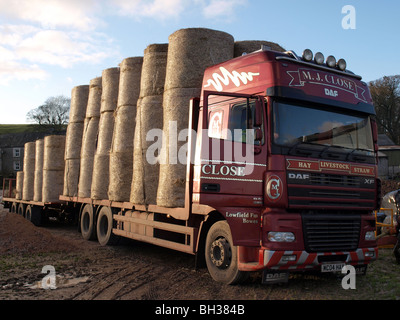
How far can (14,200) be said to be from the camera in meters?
19.4

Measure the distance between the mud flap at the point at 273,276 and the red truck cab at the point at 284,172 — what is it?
2 cm

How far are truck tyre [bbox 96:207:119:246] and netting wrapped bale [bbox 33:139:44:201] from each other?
558 centimetres

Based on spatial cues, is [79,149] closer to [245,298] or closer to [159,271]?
[159,271]

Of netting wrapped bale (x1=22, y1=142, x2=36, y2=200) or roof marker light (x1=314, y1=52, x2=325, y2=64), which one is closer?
roof marker light (x1=314, y1=52, x2=325, y2=64)

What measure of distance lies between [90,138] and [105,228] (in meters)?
2.73

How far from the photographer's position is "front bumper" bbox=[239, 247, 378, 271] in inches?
217

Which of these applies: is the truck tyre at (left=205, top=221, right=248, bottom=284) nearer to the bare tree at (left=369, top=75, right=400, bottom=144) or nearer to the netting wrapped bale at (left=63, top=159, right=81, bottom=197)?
the netting wrapped bale at (left=63, top=159, right=81, bottom=197)

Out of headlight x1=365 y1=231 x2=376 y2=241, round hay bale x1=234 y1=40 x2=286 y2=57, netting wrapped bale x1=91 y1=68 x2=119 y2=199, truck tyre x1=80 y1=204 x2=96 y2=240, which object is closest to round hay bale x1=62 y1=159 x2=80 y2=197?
truck tyre x1=80 y1=204 x2=96 y2=240

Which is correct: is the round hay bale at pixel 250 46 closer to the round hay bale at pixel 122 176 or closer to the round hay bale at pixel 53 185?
the round hay bale at pixel 122 176

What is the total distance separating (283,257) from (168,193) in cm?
265

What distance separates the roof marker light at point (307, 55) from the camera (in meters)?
6.43

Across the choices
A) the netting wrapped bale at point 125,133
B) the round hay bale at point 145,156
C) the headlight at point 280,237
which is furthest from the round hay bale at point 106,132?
the headlight at point 280,237

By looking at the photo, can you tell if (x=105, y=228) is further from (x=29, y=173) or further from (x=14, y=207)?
(x=14, y=207)
